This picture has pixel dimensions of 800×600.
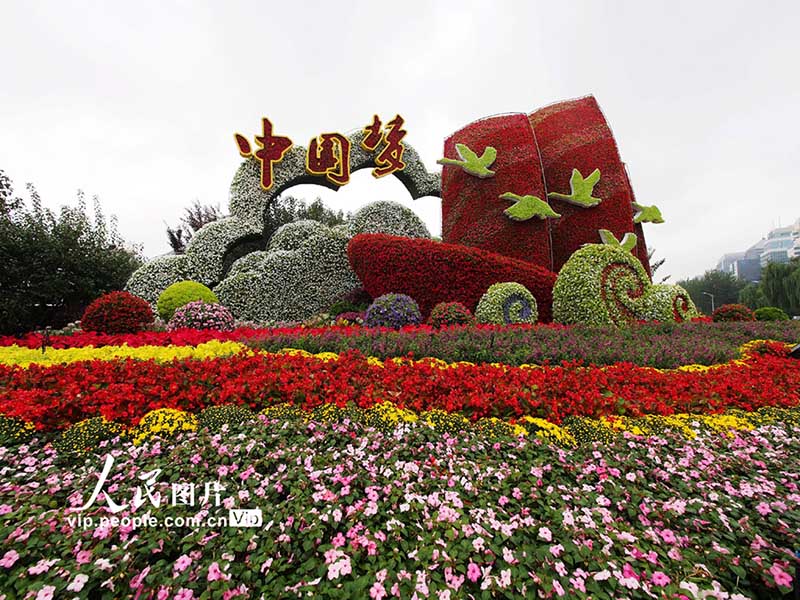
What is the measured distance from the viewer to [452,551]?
5.00ft

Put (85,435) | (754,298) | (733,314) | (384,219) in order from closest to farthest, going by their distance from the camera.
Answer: (85,435) < (733,314) < (384,219) < (754,298)

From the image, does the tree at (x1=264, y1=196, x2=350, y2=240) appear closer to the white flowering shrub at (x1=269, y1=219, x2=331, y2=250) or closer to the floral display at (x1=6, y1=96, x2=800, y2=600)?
the white flowering shrub at (x1=269, y1=219, x2=331, y2=250)

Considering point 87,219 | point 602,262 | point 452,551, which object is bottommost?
point 452,551

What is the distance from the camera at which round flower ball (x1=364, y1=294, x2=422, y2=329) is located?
25.6 ft

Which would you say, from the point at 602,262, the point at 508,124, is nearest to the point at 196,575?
the point at 602,262

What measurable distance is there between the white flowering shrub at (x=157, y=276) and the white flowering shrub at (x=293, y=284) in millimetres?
1192

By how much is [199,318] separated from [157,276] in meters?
3.88

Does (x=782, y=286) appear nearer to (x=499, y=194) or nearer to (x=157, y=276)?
(x=499, y=194)

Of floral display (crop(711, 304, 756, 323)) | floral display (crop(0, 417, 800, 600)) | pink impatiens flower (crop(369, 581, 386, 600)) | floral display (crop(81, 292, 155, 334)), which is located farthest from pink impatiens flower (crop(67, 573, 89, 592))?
floral display (crop(711, 304, 756, 323))

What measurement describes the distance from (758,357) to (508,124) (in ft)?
26.6

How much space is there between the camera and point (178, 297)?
9.34m

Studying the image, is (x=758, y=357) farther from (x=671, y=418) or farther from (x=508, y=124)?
(x=508, y=124)

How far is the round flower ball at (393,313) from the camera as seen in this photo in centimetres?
780

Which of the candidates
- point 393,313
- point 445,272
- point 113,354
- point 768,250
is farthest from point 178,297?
point 768,250
